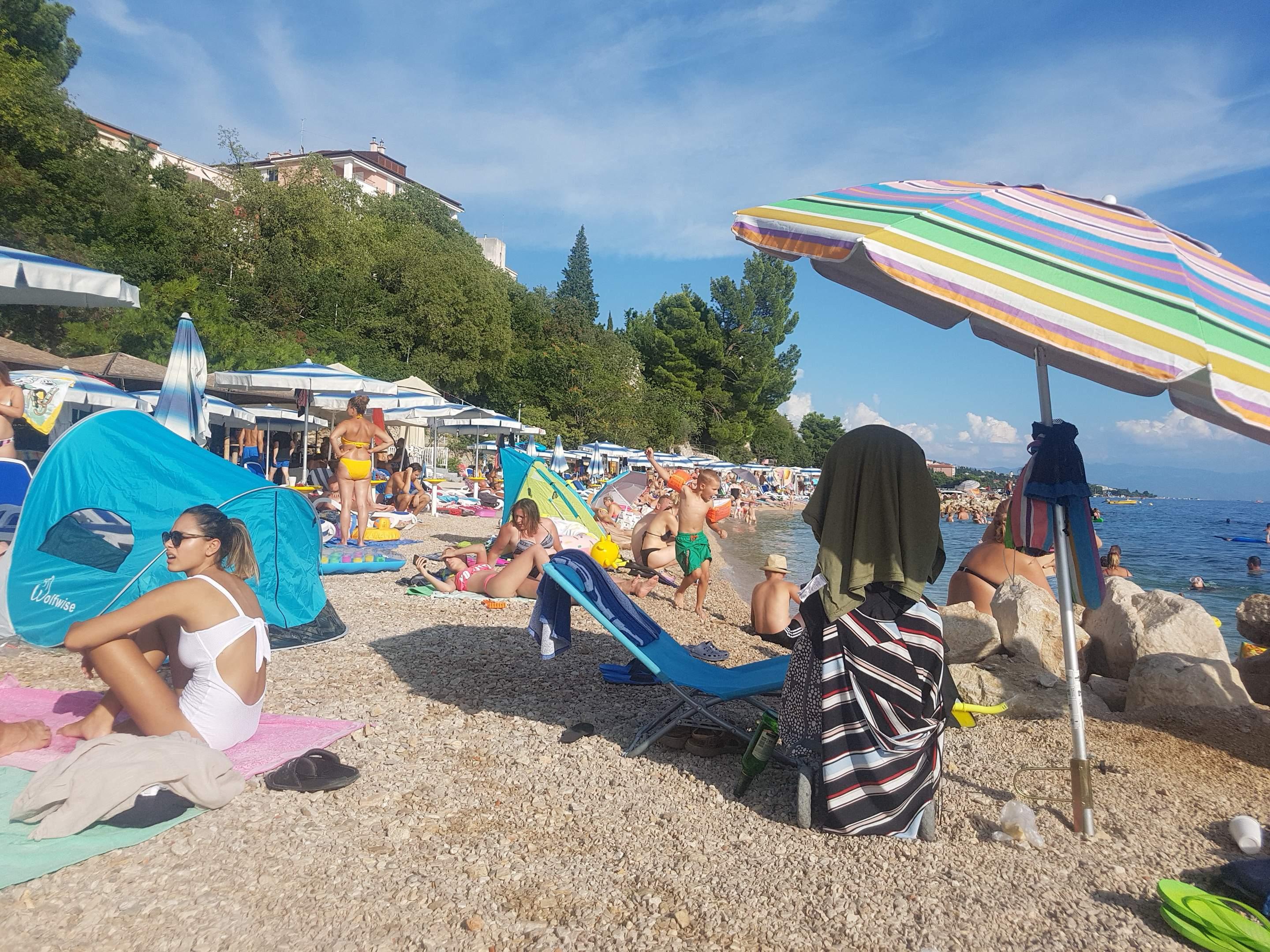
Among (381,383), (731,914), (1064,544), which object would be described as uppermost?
(381,383)

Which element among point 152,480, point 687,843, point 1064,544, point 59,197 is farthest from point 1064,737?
point 59,197

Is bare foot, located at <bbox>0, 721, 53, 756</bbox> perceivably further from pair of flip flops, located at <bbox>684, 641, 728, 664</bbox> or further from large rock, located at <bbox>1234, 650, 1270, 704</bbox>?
large rock, located at <bbox>1234, 650, 1270, 704</bbox>

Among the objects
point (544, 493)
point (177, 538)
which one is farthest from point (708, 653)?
point (544, 493)

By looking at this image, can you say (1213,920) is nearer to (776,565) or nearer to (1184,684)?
(1184,684)

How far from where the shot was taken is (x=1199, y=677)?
4.40m

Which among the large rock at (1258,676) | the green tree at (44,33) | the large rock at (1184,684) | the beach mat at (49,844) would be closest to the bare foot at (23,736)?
the beach mat at (49,844)

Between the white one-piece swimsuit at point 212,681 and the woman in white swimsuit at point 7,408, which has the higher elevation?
the woman in white swimsuit at point 7,408

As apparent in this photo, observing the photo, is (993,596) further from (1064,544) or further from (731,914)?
(731,914)

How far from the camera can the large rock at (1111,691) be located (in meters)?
4.89

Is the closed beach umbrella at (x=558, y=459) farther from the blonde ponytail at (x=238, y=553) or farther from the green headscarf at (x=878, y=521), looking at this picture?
the green headscarf at (x=878, y=521)

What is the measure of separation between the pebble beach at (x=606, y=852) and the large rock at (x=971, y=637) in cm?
81

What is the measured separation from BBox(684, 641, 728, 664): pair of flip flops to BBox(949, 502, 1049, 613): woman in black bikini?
1770 millimetres

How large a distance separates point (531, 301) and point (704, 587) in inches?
1636

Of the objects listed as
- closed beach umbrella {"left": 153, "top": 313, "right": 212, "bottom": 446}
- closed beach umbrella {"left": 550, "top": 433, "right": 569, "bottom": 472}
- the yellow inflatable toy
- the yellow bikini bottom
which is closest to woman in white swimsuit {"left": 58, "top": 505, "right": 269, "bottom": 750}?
closed beach umbrella {"left": 153, "top": 313, "right": 212, "bottom": 446}
